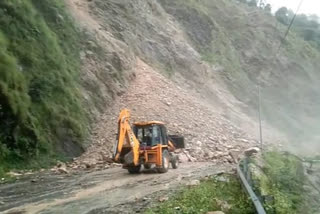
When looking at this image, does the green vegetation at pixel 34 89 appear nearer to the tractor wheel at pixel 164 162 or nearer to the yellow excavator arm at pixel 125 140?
the yellow excavator arm at pixel 125 140

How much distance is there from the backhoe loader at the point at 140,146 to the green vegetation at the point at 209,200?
4851mm

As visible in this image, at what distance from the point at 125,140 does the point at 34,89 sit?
A: 22.6 feet

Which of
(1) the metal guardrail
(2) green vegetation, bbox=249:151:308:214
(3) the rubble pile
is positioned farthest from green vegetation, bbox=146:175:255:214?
(3) the rubble pile

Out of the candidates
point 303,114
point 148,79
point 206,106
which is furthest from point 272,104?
point 148,79

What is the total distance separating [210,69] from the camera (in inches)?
1769

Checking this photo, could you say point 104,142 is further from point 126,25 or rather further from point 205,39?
point 205,39

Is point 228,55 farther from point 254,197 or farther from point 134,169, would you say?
point 254,197

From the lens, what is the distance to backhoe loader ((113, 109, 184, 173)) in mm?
17719

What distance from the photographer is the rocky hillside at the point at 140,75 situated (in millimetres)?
22688

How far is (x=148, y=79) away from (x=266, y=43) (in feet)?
88.2

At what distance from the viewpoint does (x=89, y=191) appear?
15.0m

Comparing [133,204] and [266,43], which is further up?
[266,43]

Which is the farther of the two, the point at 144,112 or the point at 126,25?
the point at 126,25

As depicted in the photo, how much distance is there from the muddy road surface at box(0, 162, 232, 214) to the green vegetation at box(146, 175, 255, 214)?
88 centimetres
